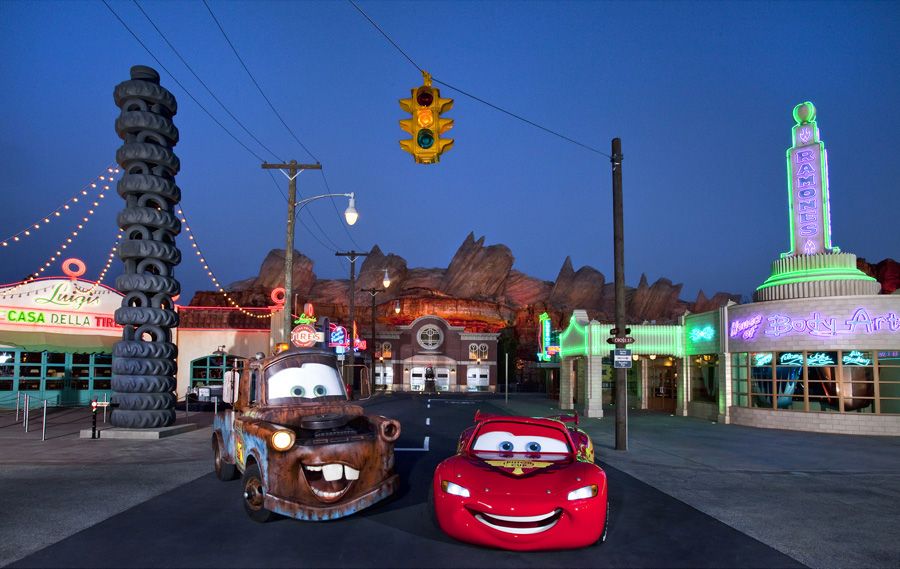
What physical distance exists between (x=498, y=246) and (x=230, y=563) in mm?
124489

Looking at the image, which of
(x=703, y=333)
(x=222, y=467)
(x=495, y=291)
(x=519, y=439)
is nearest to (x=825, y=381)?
(x=703, y=333)

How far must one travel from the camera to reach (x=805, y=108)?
22.4m

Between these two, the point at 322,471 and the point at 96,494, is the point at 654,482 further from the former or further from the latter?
the point at 96,494

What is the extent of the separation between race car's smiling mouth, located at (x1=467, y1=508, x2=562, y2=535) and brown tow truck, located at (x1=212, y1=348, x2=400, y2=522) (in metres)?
1.85

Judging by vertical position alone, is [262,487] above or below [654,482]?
above

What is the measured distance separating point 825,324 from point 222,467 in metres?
19.1

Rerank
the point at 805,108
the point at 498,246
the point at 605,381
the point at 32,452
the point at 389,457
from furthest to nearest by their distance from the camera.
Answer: the point at 498,246
the point at 605,381
the point at 805,108
the point at 32,452
the point at 389,457

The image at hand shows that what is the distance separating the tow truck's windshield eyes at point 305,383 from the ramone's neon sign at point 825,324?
17689 millimetres

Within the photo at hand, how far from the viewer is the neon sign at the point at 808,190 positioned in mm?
21766

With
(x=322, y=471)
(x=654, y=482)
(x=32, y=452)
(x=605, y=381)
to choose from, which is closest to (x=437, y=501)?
(x=322, y=471)

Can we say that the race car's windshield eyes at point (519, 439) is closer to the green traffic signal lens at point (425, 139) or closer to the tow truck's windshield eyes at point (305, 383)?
the tow truck's windshield eyes at point (305, 383)

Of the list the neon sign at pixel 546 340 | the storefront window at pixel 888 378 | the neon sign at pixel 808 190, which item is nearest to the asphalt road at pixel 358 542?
the storefront window at pixel 888 378

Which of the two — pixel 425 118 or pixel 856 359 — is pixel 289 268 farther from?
pixel 856 359

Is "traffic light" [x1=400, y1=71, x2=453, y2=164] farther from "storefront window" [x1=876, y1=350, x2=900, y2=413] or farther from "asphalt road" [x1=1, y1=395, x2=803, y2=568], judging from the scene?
"storefront window" [x1=876, y1=350, x2=900, y2=413]
